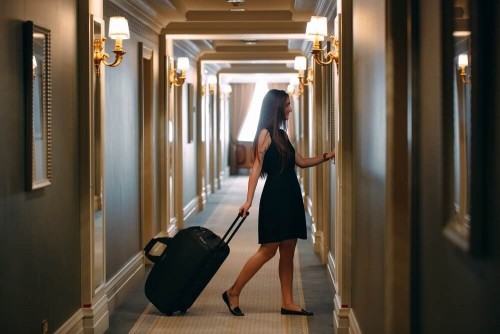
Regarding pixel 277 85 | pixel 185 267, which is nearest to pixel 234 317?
pixel 185 267

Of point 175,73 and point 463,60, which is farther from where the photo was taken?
point 175,73

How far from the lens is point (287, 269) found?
214 inches

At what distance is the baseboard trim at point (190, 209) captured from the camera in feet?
37.2

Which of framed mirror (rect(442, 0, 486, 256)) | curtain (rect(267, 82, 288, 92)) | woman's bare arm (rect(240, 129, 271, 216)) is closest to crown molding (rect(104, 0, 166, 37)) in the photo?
woman's bare arm (rect(240, 129, 271, 216))

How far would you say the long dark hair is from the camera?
5348 mm

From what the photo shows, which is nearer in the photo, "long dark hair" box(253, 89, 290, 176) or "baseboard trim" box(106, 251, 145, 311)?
"long dark hair" box(253, 89, 290, 176)

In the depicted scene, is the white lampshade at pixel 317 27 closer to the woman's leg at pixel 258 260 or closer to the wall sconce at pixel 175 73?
the woman's leg at pixel 258 260

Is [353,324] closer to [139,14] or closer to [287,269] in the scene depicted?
[287,269]

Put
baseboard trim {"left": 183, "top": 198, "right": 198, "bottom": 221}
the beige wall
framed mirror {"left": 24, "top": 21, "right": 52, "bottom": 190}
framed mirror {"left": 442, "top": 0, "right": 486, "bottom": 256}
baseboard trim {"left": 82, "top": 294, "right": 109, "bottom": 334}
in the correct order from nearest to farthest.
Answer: framed mirror {"left": 442, "top": 0, "right": 486, "bottom": 256} < the beige wall < framed mirror {"left": 24, "top": 21, "right": 52, "bottom": 190} < baseboard trim {"left": 82, "top": 294, "right": 109, "bottom": 334} < baseboard trim {"left": 183, "top": 198, "right": 198, "bottom": 221}

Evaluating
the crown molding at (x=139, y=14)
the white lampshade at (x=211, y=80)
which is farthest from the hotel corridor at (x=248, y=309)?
the white lampshade at (x=211, y=80)

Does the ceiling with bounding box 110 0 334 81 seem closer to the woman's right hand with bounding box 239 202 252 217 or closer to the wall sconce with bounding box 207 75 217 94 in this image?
the woman's right hand with bounding box 239 202 252 217

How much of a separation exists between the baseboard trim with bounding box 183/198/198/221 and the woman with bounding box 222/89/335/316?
593 cm

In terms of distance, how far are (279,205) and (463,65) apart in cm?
330

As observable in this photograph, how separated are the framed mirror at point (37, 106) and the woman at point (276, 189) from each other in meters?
1.72
